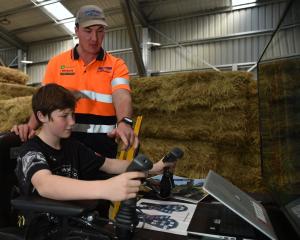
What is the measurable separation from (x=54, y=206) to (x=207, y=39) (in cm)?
706

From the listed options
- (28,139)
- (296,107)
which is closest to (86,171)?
(28,139)

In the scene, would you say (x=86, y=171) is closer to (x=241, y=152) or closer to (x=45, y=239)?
(x=45, y=239)

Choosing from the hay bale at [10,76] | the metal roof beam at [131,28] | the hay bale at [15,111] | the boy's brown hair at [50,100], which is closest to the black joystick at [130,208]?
the boy's brown hair at [50,100]

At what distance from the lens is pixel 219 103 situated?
9.48 feet

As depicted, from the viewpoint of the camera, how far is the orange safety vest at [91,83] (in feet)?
5.38

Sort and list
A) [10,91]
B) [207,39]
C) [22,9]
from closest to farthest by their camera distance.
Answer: [10,91], [22,9], [207,39]

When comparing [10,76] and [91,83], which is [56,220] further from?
[10,76]

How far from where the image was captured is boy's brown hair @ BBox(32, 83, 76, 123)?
116 centimetres

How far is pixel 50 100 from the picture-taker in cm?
117

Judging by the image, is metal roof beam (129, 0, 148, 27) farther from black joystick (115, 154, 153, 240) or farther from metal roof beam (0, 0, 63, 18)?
black joystick (115, 154, 153, 240)

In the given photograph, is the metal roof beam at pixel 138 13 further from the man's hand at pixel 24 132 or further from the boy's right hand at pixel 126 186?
the boy's right hand at pixel 126 186

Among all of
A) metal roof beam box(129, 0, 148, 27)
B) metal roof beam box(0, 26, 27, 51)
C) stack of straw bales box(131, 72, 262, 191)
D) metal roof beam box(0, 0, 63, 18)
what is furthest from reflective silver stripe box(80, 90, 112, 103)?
metal roof beam box(0, 26, 27, 51)

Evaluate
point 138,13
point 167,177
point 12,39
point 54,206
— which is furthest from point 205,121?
point 12,39

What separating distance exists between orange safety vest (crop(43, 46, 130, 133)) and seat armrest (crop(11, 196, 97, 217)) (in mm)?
789
